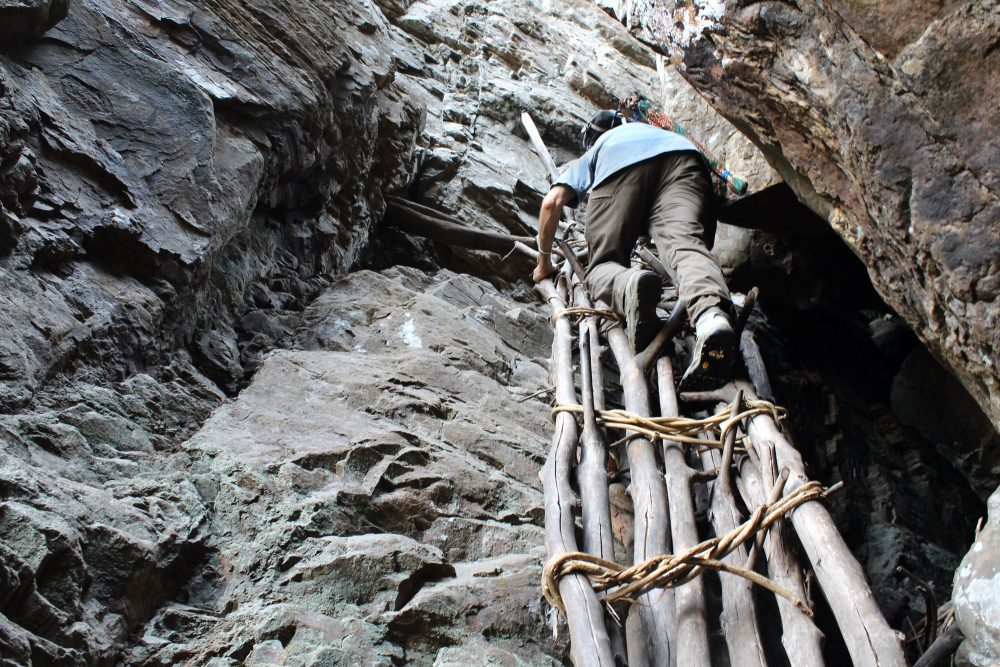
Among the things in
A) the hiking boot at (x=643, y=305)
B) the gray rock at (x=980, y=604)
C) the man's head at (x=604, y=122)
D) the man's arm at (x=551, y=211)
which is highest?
the man's head at (x=604, y=122)

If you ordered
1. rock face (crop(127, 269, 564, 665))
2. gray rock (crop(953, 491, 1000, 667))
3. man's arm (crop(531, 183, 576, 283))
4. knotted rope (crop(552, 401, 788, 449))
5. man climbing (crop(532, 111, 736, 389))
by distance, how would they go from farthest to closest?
man's arm (crop(531, 183, 576, 283))
man climbing (crop(532, 111, 736, 389))
knotted rope (crop(552, 401, 788, 449))
rock face (crop(127, 269, 564, 665))
gray rock (crop(953, 491, 1000, 667))

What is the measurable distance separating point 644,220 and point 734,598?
2.30 metres

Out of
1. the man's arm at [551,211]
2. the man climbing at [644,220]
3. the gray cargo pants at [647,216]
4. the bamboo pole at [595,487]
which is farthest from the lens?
the man's arm at [551,211]

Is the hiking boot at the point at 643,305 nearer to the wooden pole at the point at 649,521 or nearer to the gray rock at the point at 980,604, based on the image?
the wooden pole at the point at 649,521

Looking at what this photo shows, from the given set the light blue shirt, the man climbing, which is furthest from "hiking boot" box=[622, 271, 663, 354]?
the light blue shirt

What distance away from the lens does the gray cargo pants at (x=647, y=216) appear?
363cm

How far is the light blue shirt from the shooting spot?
402cm

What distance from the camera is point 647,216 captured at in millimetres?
4000

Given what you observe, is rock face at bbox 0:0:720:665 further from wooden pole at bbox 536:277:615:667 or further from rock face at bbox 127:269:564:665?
wooden pole at bbox 536:277:615:667

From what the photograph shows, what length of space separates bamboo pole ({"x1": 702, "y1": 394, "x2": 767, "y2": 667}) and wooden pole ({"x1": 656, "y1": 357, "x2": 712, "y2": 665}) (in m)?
0.08

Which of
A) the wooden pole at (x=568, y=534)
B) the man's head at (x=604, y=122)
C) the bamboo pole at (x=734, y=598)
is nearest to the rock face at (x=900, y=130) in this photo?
the bamboo pole at (x=734, y=598)

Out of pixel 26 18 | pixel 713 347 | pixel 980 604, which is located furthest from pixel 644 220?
pixel 26 18

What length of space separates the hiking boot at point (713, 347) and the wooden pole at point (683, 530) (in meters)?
0.16

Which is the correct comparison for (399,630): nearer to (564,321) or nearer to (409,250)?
(564,321)
